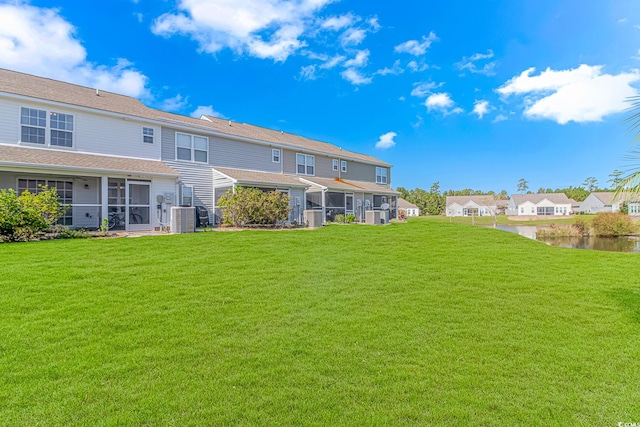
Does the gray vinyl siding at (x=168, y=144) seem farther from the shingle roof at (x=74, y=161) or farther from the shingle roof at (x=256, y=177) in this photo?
the shingle roof at (x=256, y=177)

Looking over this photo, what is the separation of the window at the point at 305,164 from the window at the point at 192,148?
6960 millimetres

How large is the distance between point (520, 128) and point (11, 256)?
42.8 meters

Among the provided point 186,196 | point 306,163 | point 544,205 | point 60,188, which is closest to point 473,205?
point 544,205

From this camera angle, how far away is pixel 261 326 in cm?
423

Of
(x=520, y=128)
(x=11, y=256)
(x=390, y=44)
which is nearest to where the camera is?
(x=11, y=256)

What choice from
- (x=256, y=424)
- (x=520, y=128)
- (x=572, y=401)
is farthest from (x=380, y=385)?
(x=520, y=128)

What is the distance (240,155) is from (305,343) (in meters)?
16.3

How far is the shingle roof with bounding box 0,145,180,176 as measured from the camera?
34.4ft

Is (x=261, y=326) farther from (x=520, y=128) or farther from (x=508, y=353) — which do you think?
(x=520, y=128)

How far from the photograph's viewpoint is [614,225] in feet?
90.0

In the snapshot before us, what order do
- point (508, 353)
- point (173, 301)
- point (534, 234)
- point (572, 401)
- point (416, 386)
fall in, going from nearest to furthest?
point (572, 401) < point (416, 386) < point (508, 353) < point (173, 301) < point (534, 234)

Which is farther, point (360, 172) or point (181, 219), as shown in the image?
point (360, 172)

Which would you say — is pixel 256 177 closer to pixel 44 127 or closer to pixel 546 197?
pixel 44 127

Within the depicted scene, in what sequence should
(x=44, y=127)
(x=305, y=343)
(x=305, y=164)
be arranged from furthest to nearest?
(x=305, y=164) → (x=44, y=127) → (x=305, y=343)
